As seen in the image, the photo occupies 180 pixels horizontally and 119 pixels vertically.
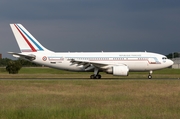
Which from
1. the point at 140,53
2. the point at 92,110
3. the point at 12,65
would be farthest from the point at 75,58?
the point at 12,65

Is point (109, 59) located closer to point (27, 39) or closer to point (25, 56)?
point (25, 56)

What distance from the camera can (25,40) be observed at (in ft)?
136

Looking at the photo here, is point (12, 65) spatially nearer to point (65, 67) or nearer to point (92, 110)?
point (65, 67)

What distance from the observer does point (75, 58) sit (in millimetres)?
40688

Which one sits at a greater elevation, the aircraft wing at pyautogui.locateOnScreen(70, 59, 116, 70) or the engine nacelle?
the aircraft wing at pyautogui.locateOnScreen(70, 59, 116, 70)

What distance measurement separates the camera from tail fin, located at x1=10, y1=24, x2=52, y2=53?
41.4 m

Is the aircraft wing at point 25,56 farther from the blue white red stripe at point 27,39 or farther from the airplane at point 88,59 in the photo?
the blue white red stripe at point 27,39

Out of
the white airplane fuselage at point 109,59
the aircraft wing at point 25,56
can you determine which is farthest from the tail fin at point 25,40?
the aircraft wing at point 25,56

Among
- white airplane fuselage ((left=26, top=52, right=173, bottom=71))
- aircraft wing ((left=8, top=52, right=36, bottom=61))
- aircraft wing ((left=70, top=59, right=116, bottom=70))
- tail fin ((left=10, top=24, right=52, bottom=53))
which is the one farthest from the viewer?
tail fin ((left=10, top=24, right=52, bottom=53))

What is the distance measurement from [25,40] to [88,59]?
7.88 m

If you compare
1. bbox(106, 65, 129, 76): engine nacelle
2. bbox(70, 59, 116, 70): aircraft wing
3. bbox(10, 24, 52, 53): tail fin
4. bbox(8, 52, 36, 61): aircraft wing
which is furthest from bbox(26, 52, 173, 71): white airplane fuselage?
bbox(106, 65, 129, 76): engine nacelle

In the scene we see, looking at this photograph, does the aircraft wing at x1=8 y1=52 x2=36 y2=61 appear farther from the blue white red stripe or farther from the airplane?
the blue white red stripe

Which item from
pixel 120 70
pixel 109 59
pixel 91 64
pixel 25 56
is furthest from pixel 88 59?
pixel 25 56

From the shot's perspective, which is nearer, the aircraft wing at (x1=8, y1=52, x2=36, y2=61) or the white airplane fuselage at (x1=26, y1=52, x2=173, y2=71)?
the aircraft wing at (x1=8, y1=52, x2=36, y2=61)
